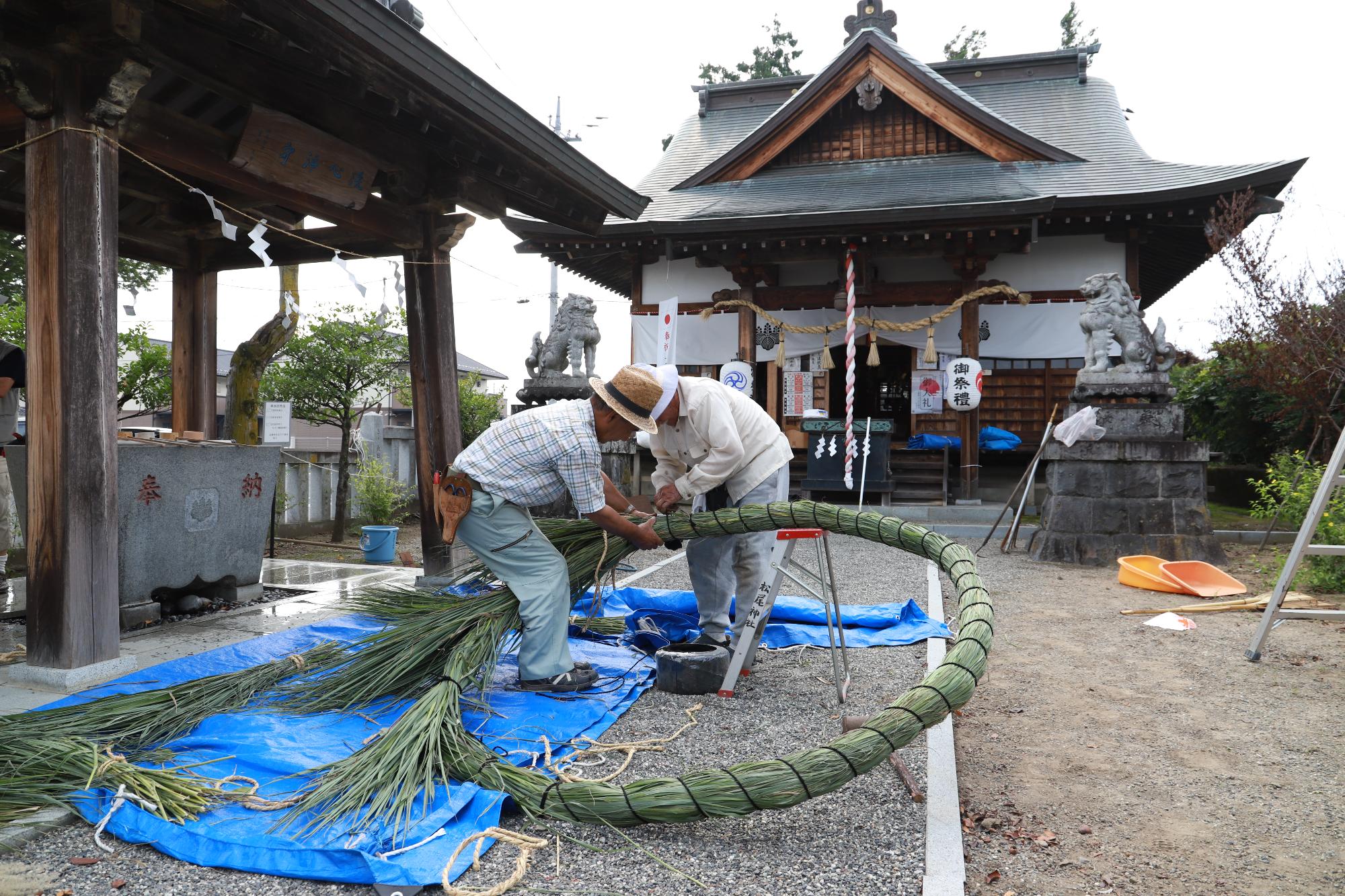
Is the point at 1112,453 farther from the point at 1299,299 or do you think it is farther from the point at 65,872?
the point at 65,872

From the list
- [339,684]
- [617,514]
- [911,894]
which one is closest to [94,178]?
[339,684]

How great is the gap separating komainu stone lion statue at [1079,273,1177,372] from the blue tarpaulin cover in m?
4.97

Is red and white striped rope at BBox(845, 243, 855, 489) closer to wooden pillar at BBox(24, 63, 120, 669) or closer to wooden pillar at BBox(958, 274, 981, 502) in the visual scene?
wooden pillar at BBox(958, 274, 981, 502)

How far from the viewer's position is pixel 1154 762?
126 inches

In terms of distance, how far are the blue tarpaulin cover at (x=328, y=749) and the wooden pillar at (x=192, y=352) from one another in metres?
3.39

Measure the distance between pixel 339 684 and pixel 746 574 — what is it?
6.21 ft

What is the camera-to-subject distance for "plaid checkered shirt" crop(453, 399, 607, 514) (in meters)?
3.42

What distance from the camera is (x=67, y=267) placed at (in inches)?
141

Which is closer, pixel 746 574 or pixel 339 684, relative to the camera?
pixel 339 684

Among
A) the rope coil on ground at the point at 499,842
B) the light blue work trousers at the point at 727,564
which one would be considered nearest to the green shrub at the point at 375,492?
the light blue work trousers at the point at 727,564

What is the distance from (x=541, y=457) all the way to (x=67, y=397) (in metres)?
2.03

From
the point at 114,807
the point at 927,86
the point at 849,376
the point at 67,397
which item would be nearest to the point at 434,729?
the point at 114,807

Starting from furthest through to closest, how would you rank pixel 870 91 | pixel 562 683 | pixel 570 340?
pixel 870 91, pixel 570 340, pixel 562 683

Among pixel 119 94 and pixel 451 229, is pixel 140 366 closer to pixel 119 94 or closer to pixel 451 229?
pixel 451 229
